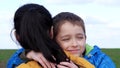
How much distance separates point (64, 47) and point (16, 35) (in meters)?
0.48

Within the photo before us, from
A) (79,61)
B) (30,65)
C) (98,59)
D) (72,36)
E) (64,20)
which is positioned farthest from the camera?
(98,59)

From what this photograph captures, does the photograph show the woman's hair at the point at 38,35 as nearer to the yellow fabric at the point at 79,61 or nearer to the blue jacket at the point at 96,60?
the yellow fabric at the point at 79,61

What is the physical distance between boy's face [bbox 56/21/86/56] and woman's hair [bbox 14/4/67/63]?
273 millimetres

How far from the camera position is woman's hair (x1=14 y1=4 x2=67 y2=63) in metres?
4.05

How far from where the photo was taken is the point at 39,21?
411 cm

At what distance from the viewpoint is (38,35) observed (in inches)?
159

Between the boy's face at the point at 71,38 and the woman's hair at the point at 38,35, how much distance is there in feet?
0.90

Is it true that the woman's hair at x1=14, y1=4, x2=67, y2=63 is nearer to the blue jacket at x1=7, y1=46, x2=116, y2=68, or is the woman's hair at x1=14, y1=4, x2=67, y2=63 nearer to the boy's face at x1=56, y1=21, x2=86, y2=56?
the boy's face at x1=56, y1=21, x2=86, y2=56

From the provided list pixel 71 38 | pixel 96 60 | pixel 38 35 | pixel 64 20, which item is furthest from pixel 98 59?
pixel 38 35

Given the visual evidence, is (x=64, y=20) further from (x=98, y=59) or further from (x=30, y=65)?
(x=30, y=65)

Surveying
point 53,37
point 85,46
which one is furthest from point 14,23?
point 85,46

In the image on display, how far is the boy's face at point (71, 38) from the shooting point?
4.40 meters

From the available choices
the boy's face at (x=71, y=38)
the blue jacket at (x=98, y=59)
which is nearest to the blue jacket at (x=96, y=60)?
the blue jacket at (x=98, y=59)

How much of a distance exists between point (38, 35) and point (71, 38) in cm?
47
